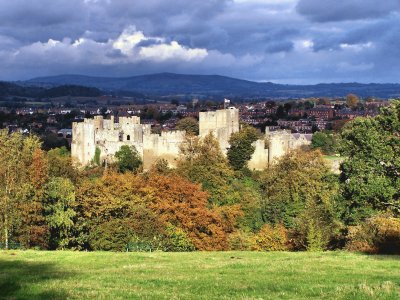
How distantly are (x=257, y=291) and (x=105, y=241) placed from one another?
1925 centimetres

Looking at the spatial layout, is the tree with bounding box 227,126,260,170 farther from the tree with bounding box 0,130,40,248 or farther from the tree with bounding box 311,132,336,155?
the tree with bounding box 0,130,40,248

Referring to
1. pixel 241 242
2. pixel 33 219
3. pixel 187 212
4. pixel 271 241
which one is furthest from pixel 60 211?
pixel 271 241

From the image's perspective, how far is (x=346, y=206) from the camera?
29047 mm

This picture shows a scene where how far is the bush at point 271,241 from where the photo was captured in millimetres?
35406

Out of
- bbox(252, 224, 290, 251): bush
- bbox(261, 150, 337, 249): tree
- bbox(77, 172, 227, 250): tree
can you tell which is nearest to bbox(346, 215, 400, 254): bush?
bbox(261, 150, 337, 249): tree

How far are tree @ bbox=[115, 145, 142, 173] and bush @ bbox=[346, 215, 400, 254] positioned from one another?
1260 inches

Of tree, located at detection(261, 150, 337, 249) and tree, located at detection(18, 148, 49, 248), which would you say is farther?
tree, located at detection(261, 150, 337, 249)

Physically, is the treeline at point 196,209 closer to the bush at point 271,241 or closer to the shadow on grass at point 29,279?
the bush at point 271,241

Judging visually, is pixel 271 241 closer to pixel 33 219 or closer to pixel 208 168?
pixel 33 219

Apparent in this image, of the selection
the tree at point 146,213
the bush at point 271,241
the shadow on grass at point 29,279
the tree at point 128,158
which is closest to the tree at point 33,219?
the tree at point 146,213

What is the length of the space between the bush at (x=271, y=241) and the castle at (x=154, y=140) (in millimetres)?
22085

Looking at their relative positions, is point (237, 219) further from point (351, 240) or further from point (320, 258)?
point (320, 258)

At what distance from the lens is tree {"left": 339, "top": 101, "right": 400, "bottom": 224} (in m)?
25.3

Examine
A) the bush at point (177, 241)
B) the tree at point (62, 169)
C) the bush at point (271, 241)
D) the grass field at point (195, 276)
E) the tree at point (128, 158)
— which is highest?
the grass field at point (195, 276)
